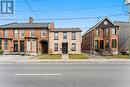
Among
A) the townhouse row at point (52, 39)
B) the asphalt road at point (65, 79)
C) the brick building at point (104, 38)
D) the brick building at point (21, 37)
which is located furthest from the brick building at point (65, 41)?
the asphalt road at point (65, 79)

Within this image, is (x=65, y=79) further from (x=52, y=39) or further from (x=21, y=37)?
(x=21, y=37)

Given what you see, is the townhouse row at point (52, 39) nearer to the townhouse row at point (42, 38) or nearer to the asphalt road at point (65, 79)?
the townhouse row at point (42, 38)

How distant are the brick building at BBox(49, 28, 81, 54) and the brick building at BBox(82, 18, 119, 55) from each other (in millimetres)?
4294

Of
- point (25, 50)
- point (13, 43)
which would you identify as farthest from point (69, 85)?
point (13, 43)

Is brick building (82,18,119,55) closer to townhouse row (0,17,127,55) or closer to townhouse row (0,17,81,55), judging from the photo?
townhouse row (0,17,127,55)

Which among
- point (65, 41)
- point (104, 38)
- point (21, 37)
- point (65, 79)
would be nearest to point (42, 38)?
point (21, 37)

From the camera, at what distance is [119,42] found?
56.9 meters

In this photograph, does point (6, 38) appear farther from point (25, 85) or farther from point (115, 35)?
point (25, 85)

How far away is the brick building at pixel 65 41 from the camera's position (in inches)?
2014

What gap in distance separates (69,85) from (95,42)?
44.6 meters

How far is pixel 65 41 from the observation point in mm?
51719

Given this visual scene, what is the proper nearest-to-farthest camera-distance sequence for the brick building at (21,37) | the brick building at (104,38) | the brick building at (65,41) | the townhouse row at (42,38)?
the brick building at (21,37), the townhouse row at (42,38), the brick building at (65,41), the brick building at (104,38)

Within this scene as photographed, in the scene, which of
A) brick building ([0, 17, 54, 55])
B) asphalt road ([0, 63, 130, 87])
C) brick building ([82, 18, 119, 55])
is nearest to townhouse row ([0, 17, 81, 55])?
brick building ([0, 17, 54, 55])

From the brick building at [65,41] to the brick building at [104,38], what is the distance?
429 centimetres
